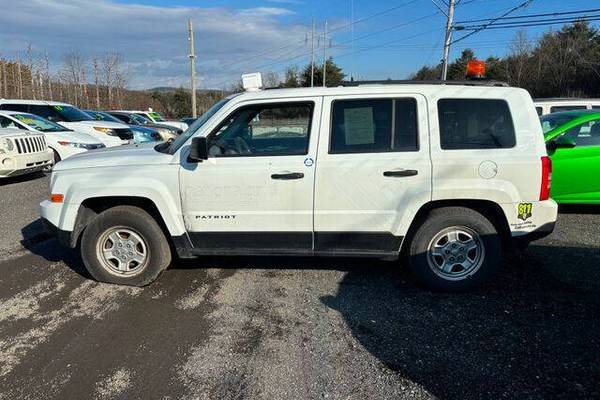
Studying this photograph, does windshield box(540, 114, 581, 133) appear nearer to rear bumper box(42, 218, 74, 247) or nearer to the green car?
the green car

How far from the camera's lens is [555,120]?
7.66 metres

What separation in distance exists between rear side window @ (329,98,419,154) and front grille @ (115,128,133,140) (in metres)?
11.3

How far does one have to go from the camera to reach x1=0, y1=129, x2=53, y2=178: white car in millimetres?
9312

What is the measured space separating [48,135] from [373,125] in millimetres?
10303

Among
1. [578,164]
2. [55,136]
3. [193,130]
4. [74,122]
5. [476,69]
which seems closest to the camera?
[193,130]

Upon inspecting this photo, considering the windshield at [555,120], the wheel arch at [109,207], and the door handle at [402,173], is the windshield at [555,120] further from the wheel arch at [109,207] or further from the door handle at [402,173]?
the wheel arch at [109,207]

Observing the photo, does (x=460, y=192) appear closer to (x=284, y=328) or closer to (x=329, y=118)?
(x=329, y=118)

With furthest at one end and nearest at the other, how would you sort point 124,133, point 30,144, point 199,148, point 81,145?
point 124,133
point 81,145
point 30,144
point 199,148

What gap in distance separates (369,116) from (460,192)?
105 centimetres

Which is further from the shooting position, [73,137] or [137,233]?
[73,137]

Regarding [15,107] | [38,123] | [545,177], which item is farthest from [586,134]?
[15,107]

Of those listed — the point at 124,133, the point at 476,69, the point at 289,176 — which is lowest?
the point at 289,176

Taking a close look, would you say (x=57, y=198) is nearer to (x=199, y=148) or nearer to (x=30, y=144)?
(x=199, y=148)

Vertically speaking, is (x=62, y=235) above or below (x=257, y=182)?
below
